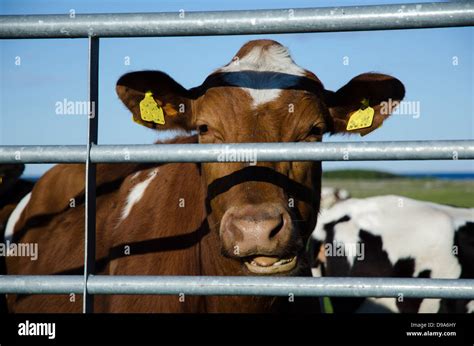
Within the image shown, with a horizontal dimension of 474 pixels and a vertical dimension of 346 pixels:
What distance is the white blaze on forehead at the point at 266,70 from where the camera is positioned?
331 cm

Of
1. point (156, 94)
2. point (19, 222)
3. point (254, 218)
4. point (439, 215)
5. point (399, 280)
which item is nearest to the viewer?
point (399, 280)

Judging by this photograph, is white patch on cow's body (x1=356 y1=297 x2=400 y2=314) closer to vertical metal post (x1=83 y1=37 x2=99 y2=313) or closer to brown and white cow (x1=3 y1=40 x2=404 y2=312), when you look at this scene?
brown and white cow (x1=3 y1=40 x2=404 y2=312)

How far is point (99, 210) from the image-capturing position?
4477mm

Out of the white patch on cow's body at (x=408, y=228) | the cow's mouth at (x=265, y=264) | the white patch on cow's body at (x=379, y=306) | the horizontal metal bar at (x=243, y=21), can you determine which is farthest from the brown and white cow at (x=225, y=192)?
the white patch on cow's body at (x=408, y=228)

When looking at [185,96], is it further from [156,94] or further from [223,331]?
[223,331]

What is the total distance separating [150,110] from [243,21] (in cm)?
153

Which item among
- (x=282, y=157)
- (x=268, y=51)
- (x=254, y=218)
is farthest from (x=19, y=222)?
(x=282, y=157)

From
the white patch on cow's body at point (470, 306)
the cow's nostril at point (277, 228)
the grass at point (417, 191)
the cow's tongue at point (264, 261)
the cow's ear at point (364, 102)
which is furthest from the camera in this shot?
the grass at point (417, 191)

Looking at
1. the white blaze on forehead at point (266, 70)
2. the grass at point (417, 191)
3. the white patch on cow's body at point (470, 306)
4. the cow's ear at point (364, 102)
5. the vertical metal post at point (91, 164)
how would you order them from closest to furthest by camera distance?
the vertical metal post at point (91, 164)
the white blaze on forehead at point (266, 70)
the cow's ear at point (364, 102)
the white patch on cow's body at point (470, 306)
the grass at point (417, 191)

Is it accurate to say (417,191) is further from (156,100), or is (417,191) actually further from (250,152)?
(250,152)

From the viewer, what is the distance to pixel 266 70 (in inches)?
139

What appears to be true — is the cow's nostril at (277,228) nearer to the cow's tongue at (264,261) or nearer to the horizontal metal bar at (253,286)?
the cow's tongue at (264,261)

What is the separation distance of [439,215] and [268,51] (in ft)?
12.6

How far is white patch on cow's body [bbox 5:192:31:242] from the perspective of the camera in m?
5.14
